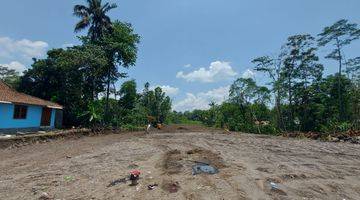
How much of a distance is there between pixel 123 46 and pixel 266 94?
18.8 metres

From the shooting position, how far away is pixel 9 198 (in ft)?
27.4

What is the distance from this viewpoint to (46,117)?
2831 cm

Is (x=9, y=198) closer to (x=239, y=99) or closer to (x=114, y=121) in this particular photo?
(x=114, y=121)

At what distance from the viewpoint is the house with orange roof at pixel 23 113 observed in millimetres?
22938

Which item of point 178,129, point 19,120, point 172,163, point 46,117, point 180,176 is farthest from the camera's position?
point 178,129

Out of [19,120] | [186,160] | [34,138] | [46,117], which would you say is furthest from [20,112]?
[186,160]

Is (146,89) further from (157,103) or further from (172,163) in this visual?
(172,163)

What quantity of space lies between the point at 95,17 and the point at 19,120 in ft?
50.9

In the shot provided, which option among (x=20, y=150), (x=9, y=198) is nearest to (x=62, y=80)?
(x=20, y=150)

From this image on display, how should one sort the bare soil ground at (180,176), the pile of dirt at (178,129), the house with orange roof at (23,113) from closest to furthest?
the bare soil ground at (180,176)
the house with orange roof at (23,113)
the pile of dirt at (178,129)

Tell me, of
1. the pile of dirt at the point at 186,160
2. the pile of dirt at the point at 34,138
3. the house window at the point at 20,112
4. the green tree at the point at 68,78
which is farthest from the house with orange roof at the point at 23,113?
the pile of dirt at the point at 186,160

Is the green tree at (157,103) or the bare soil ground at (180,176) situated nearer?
the bare soil ground at (180,176)

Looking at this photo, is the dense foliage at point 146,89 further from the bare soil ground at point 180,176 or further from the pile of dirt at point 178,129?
the bare soil ground at point 180,176

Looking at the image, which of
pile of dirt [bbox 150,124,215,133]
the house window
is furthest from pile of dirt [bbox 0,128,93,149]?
pile of dirt [bbox 150,124,215,133]
